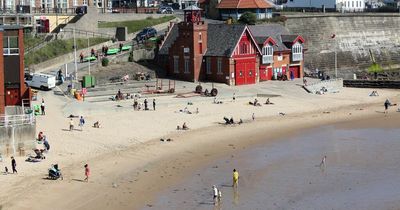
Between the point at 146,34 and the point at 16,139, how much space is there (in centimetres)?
3708

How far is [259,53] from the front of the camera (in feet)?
251

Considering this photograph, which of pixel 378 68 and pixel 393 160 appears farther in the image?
pixel 378 68

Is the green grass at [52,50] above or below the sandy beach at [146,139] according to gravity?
above

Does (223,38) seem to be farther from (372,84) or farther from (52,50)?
(372,84)

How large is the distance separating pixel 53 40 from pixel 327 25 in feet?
122

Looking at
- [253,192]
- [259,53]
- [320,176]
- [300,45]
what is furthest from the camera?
[300,45]

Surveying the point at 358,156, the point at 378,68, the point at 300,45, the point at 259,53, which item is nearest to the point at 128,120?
the point at 358,156

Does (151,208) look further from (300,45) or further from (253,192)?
(300,45)

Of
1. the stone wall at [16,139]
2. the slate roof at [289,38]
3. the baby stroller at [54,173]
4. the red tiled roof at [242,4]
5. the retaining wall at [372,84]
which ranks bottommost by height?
the baby stroller at [54,173]

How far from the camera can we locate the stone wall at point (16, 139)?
46375mm

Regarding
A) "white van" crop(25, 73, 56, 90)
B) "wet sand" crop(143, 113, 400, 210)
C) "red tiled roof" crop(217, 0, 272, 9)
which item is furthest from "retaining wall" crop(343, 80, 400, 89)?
"white van" crop(25, 73, 56, 90)

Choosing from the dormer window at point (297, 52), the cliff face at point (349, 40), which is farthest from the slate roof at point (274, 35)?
the cliff face at point (349, 40)

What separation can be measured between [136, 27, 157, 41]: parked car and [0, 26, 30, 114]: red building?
87.8 ft

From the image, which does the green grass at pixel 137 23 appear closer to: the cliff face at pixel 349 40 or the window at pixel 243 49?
the cliff face at pixel 349 40
